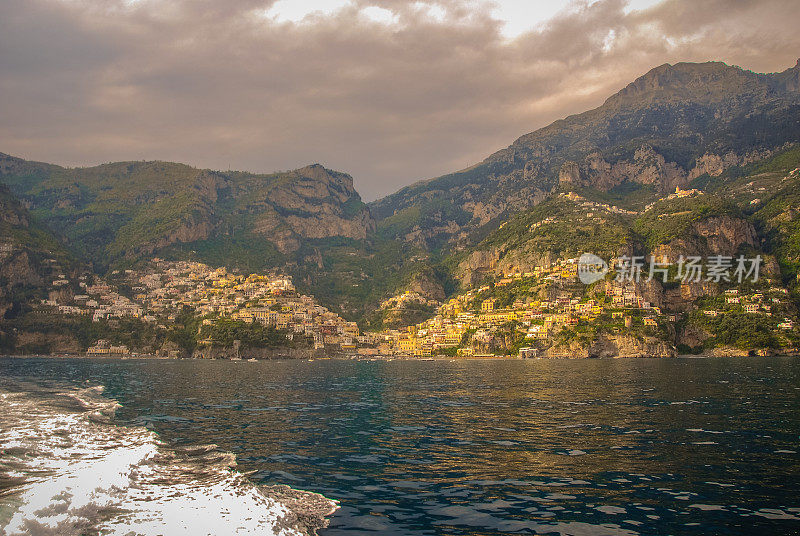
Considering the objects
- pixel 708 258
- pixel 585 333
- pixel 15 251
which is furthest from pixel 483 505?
pixel 15 251

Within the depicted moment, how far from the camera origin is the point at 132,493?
14.4 meters

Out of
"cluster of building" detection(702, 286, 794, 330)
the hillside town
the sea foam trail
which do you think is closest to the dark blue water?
the sea foam trail

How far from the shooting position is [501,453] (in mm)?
22562

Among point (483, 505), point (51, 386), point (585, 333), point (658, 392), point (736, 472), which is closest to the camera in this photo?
point (483, 505)

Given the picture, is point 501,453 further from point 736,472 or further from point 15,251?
point 15,251

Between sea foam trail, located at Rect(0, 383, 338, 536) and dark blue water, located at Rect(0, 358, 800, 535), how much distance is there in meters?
1.47

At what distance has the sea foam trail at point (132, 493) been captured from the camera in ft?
38.1

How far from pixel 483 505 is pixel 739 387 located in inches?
1883

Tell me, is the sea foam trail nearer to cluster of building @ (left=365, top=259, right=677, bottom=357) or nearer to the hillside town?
the hillside town

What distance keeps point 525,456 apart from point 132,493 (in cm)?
1543

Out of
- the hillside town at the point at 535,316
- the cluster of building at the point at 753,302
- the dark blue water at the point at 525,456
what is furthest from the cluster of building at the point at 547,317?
the dark blue water at the point at 525,456

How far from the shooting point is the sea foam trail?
38.1 ft

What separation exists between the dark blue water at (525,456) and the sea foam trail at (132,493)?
57.9 inches

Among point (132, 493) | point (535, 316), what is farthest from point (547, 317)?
point (132, 493)
